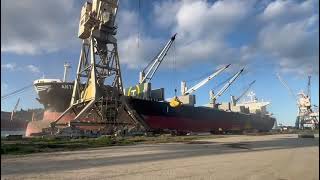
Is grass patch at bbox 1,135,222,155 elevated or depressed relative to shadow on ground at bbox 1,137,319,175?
elevated

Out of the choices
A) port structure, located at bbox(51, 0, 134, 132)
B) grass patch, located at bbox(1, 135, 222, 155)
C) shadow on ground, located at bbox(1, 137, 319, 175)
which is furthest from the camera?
port structure, located at bbox(51, 0, 134, 132)

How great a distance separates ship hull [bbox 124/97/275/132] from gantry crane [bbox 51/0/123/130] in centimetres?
619

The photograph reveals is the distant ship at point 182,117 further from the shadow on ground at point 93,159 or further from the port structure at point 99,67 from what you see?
the shadow on ground at point 93,159

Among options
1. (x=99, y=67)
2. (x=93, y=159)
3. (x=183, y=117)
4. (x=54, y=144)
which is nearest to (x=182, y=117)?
(x=183, y=117)

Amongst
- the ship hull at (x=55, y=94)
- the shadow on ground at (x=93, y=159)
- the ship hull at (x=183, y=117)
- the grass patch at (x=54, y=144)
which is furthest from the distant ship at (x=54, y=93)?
the shadow on ground at (x=93, y=159)

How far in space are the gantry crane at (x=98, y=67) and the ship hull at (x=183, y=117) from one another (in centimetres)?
619

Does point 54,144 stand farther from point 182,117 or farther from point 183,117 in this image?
point 183,117

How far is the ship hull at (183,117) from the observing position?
4169 inches

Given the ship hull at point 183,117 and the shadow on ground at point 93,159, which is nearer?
the shadow on ground at point 93,159

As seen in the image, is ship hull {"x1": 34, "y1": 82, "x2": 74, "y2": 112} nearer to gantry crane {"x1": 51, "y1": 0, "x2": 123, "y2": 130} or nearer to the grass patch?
gantry crane {"x1": 51, "y1": 0, "x2": 123, "y2": 130}

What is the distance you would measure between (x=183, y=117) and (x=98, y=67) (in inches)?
1289

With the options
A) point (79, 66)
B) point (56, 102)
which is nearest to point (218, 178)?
point (79, 66)

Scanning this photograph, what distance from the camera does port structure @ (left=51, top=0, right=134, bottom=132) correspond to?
94.9 meters

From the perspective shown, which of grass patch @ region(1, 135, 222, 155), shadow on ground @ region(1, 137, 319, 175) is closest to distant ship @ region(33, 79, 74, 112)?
grass patch @ region(1, 135, 222, 155)
